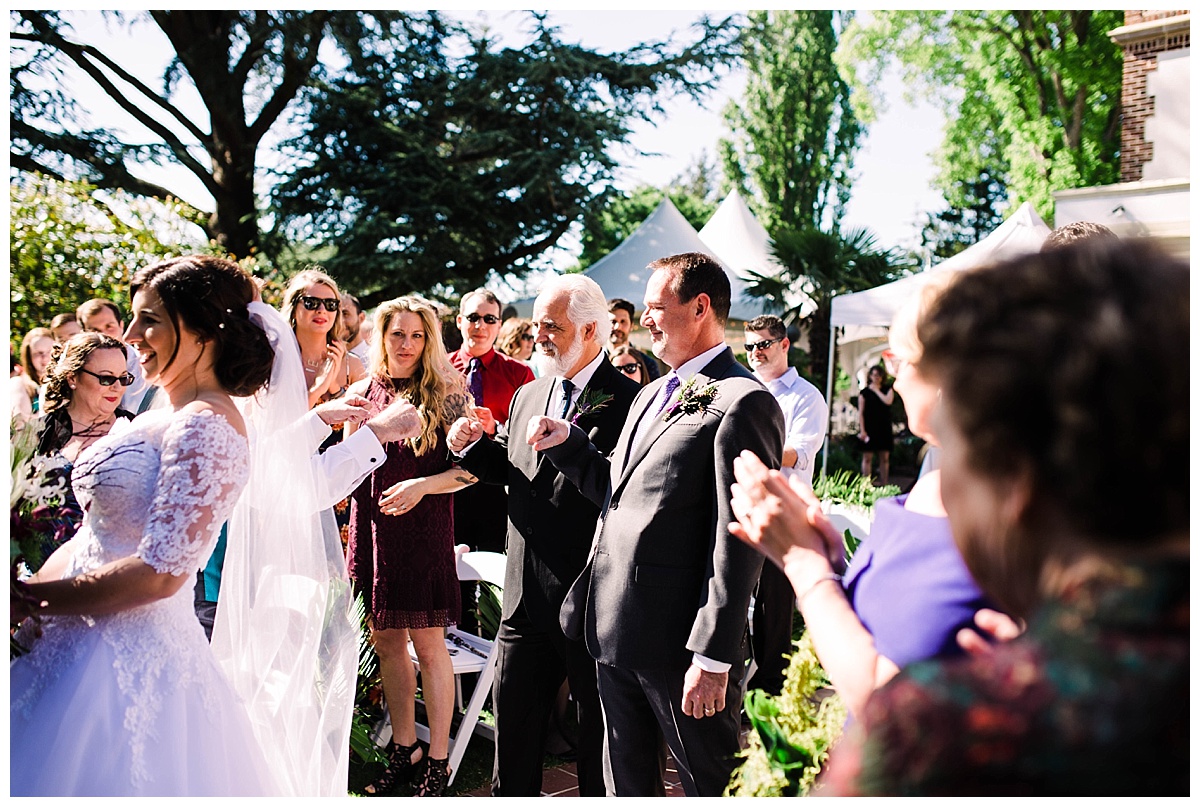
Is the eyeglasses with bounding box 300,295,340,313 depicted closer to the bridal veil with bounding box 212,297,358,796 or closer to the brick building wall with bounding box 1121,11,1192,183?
the bridal veil with bounding box 212,297,358,796

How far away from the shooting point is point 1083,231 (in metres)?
2.69

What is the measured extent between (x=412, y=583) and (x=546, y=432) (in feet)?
4.24

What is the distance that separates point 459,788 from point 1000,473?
4020 millimetres

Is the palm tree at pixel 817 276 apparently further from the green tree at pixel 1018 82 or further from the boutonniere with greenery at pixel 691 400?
the boutonniere with greenery at pixel 691 400

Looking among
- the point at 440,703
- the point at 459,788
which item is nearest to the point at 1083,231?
the point at 440,703

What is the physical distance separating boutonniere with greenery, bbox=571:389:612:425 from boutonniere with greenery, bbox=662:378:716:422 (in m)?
0.66

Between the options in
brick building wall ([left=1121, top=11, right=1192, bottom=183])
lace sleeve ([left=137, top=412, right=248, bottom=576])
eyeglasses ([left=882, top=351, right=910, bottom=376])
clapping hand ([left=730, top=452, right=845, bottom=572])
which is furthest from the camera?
brick building wall ([left=1121, top=11, right=1192, bottom=183])

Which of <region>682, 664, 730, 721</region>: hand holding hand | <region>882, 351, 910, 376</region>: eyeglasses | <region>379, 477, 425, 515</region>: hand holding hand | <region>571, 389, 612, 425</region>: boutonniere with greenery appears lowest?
<region>682, 664, 730, 721</region>: hand holding hand

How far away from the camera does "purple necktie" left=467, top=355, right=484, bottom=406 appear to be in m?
5.94

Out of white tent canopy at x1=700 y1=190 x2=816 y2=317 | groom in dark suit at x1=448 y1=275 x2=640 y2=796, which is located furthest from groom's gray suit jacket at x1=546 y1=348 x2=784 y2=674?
white tent canopy at x1=700 y1=190 x2=816 y2=317

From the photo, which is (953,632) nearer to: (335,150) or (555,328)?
(555,328)

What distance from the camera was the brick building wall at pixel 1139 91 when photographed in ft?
53.2

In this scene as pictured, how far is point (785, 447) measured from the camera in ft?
19.7

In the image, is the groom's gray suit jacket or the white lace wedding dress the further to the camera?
the groom's gray suit jacket
